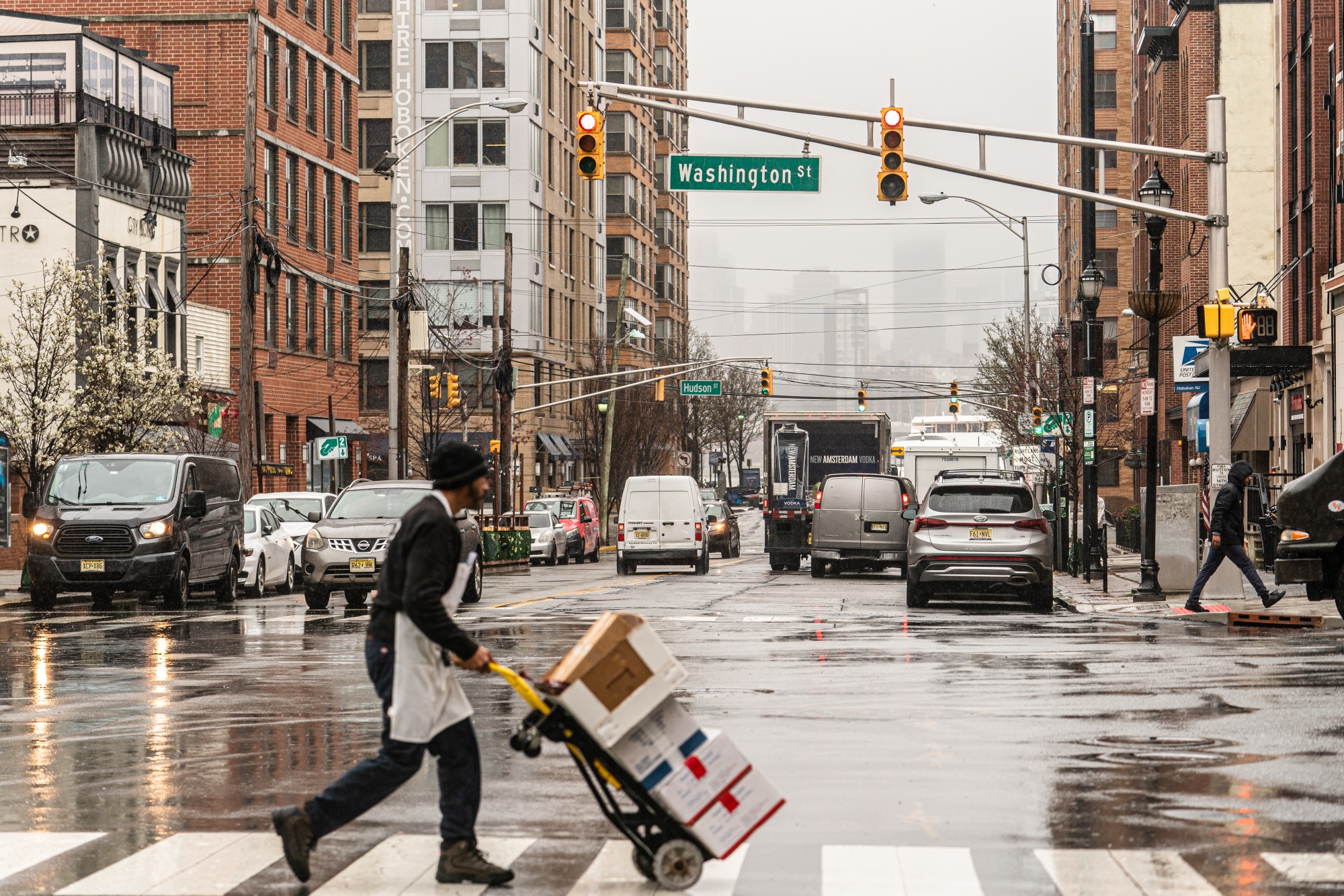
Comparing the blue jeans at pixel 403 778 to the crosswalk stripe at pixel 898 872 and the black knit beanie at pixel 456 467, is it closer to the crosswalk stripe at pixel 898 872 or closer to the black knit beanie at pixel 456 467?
the black knit beanie at pixel 456 467

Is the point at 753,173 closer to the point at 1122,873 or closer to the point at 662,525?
the point at 662,525

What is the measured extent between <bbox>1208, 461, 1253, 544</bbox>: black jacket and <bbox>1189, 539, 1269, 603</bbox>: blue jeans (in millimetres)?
121

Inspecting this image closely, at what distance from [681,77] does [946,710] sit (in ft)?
375

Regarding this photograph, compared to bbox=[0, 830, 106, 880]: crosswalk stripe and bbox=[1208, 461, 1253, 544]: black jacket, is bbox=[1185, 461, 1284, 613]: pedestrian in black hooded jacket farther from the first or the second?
bbox=[0, 830, 106, 880]: crosswalk stripe

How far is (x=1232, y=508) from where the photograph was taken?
2222cm

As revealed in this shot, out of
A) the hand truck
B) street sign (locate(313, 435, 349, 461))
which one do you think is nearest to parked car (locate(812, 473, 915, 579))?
street sign (locate(313, 435, 349, 461))

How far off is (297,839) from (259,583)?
76.4 feet

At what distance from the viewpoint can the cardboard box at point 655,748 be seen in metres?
6.96

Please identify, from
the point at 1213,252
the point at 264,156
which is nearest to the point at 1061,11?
the point at 264,156

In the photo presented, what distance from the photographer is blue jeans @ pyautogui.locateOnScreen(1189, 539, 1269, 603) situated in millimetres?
21828

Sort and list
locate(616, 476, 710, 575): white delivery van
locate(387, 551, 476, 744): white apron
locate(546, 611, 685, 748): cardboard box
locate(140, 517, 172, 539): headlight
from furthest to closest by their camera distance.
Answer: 1. locate(616, 476, 710, 575): white delivery van
2. locate(140, 517, 172, 539): headlight
3. locate(387, 551, 476, 744): white apron
4. locate(546, 611, 685, 748): cardboard box

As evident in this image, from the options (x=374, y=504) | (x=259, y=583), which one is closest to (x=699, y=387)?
(x=259, y=583)

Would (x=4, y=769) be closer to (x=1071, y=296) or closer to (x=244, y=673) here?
(x=244, y=673)

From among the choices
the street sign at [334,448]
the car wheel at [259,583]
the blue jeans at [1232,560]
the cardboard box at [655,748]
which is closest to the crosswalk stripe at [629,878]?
the cardboard box at [655,748]
